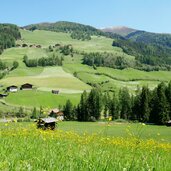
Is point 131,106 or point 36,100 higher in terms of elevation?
point 131,106

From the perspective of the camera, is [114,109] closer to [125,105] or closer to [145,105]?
[125,105]

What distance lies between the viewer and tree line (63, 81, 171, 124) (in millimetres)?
117844

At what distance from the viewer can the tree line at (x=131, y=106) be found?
118 meters

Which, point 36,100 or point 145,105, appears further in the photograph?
point 36,100

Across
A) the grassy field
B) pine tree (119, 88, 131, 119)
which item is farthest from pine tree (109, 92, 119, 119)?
the grassy field

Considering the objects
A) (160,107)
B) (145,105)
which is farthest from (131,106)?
(160,107)

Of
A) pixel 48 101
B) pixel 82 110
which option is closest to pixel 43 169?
pixel 82 110

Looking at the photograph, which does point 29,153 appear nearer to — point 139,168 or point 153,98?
point 139,168

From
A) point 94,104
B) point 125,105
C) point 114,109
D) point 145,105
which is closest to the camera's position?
point 145,105

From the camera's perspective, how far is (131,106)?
136250 millimetres

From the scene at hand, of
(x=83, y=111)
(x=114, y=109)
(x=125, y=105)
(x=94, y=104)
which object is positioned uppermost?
(x=125, y=105)

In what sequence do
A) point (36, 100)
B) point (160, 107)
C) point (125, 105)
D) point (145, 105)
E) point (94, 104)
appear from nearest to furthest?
1. point (160, 107)
2. point (145, 105)
3. point (125, 105)
4. point (94, 104)
5. point (36, 100)

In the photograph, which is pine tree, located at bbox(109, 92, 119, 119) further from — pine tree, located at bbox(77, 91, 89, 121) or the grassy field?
the grassy field

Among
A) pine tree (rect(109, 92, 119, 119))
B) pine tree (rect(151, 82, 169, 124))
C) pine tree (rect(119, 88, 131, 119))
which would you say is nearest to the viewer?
pine tree (rect(151, 82, 169, 124))
